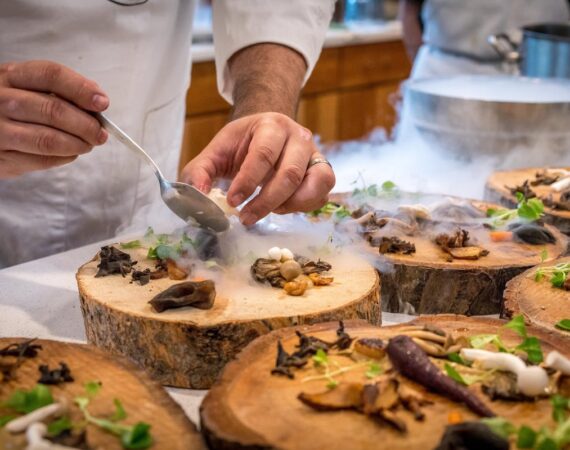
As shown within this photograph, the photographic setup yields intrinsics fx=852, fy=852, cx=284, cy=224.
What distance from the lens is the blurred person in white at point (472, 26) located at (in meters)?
4.16

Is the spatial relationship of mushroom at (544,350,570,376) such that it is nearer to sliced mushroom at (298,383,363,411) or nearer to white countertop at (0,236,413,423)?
sliced mushroom at (298,383,363,411)

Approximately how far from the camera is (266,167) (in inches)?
73.1

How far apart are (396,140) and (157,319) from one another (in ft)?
5.51

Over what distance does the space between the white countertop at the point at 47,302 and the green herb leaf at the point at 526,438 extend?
2.08 ft

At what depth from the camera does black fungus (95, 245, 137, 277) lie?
182 centimetres

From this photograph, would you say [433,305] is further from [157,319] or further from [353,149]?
[353,149]

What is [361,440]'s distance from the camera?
46.4 inches

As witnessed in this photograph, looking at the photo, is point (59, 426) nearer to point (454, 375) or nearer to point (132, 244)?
point (454, 375)

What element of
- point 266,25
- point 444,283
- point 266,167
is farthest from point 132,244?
point 266,25

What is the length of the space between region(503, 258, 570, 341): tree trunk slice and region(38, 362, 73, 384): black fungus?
2.87 feet

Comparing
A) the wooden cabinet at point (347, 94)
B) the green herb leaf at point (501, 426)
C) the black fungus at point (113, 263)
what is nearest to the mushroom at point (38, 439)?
the green herb leaf at point (501, 426)

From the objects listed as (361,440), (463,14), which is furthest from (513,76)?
(361,440)

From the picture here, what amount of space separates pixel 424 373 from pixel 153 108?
59.8 inches

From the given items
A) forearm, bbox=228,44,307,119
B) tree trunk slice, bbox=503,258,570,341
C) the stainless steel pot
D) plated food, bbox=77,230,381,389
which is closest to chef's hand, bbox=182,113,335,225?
plated food, bbox=77,230,381,389
